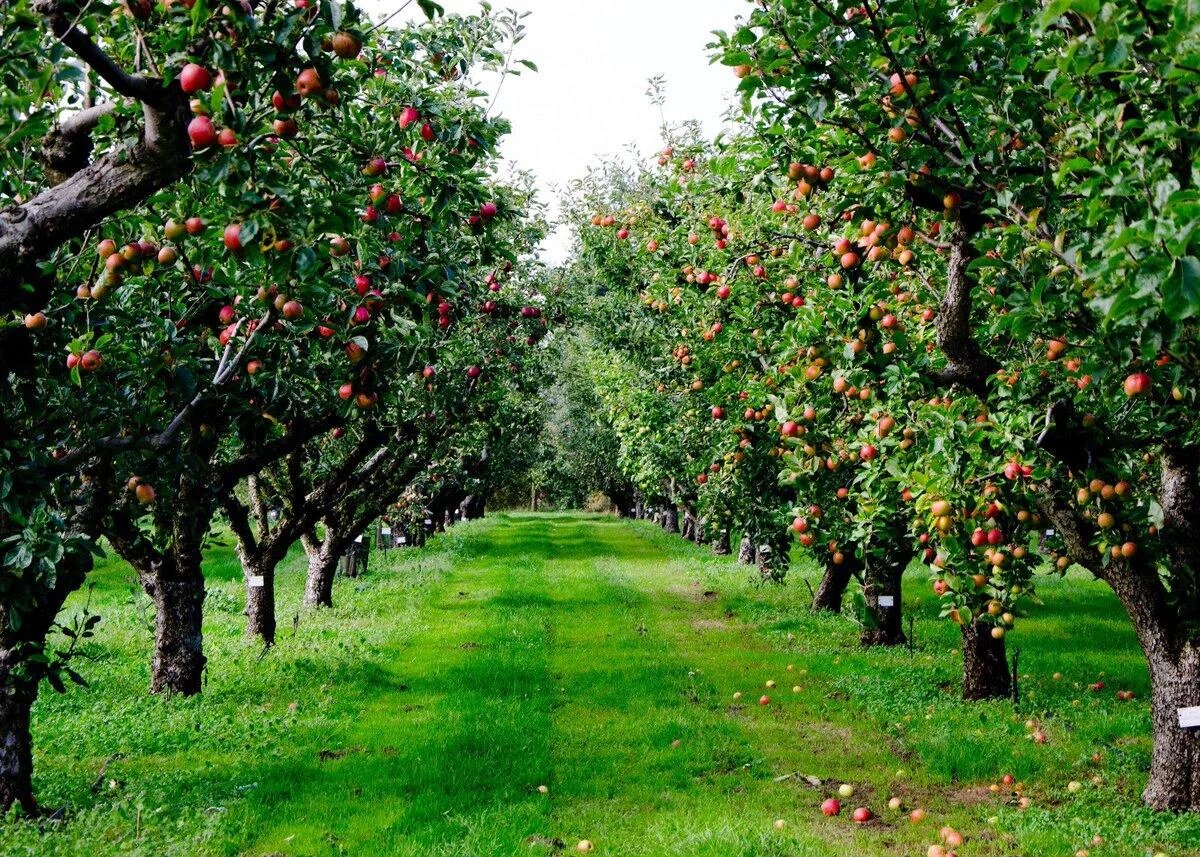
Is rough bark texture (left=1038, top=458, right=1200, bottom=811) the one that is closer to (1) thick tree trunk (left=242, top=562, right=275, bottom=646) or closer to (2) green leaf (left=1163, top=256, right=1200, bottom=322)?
(2) green leaf (left=1163, top=256, right=1200, bottom=322)

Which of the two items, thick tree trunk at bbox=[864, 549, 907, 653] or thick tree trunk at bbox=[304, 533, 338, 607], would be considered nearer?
thick tree trunk at bbox=[864, 549, 907, 653]

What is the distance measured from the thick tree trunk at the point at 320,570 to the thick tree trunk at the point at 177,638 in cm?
757

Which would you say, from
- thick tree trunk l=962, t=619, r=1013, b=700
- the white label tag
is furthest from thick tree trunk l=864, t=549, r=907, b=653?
the white label tag

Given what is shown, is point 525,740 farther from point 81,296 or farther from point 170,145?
point 170,145

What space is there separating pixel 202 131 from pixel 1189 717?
7730mm

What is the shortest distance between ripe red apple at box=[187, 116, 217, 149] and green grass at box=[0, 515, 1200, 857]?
202 inches

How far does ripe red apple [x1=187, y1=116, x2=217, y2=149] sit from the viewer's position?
157 inches

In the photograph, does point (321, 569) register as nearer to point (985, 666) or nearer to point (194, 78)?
point (985, 666)

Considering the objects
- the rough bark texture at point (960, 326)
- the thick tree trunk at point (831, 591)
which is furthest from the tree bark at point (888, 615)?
the rough bark texture at point (960, 326)

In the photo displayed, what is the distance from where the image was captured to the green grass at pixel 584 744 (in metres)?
7.29

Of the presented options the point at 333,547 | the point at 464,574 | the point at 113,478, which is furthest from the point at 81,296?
the point at 464,574

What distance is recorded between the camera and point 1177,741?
7.76m

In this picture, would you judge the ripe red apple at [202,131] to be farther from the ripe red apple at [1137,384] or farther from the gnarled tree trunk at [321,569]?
the gnarled tree trunk at [321,569]

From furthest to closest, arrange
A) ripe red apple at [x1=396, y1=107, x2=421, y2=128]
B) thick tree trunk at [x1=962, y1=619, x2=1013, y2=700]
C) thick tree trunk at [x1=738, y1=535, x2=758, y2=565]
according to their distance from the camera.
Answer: thick tree trunk at [x1=738, y1=535, x2=758, y2=565] → thick tree trunk at [x1=962, y1=619, x2=1013, y2=700] → ripe red apple at [x1=396, y1=107, x2=421, y2=128]
